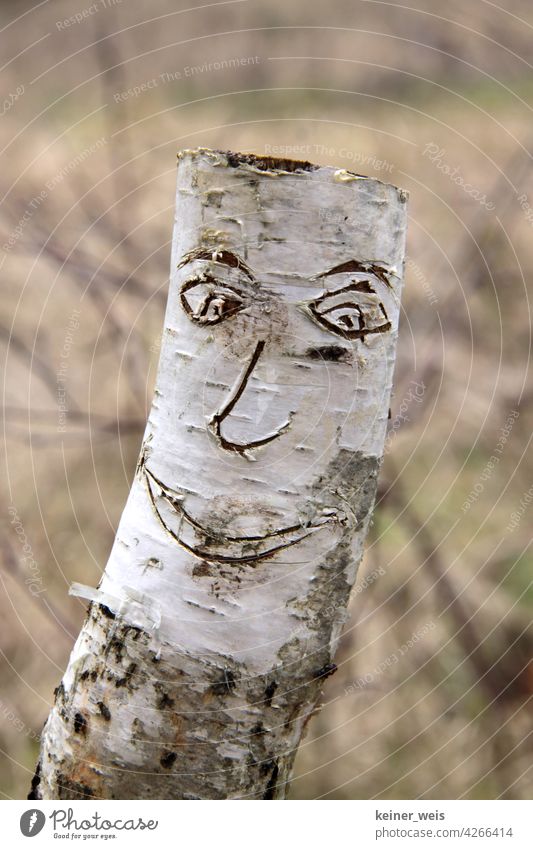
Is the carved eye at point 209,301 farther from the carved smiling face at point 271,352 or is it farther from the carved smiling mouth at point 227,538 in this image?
the carved smiling mouth at point 227,538

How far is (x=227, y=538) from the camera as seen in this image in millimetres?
839

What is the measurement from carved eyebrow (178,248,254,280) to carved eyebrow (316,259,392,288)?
84 millimetres

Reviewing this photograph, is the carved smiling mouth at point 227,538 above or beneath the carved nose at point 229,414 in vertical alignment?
beneath

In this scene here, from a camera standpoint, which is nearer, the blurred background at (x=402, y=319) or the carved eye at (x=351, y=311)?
the carved eye at (x=351, y=311)

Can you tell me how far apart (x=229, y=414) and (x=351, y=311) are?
0.61 ft

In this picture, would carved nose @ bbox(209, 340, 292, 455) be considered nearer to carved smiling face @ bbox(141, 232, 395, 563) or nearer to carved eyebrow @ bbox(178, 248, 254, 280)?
carved smiling face @ bbox(141, 232, 395, 563)

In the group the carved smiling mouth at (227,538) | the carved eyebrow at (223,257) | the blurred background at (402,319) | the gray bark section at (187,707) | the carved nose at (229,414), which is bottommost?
the gray bark section at (187,707)

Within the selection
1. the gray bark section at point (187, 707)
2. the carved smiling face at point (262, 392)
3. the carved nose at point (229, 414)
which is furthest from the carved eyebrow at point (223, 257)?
the gray bark section at point (187, 707)

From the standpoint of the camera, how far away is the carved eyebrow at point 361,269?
0.80 meters

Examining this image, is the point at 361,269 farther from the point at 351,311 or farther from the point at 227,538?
the point at 227,538

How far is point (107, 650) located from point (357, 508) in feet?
1.19

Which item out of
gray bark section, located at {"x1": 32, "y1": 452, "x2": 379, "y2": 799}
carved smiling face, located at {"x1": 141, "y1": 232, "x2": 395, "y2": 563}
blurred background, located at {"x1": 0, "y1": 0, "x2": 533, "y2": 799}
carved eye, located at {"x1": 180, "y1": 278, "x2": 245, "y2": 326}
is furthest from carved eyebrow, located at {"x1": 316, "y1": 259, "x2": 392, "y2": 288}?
blurred background, located at {"x1": 0, "y1": 0, "x2": 533, "y2": 799}
